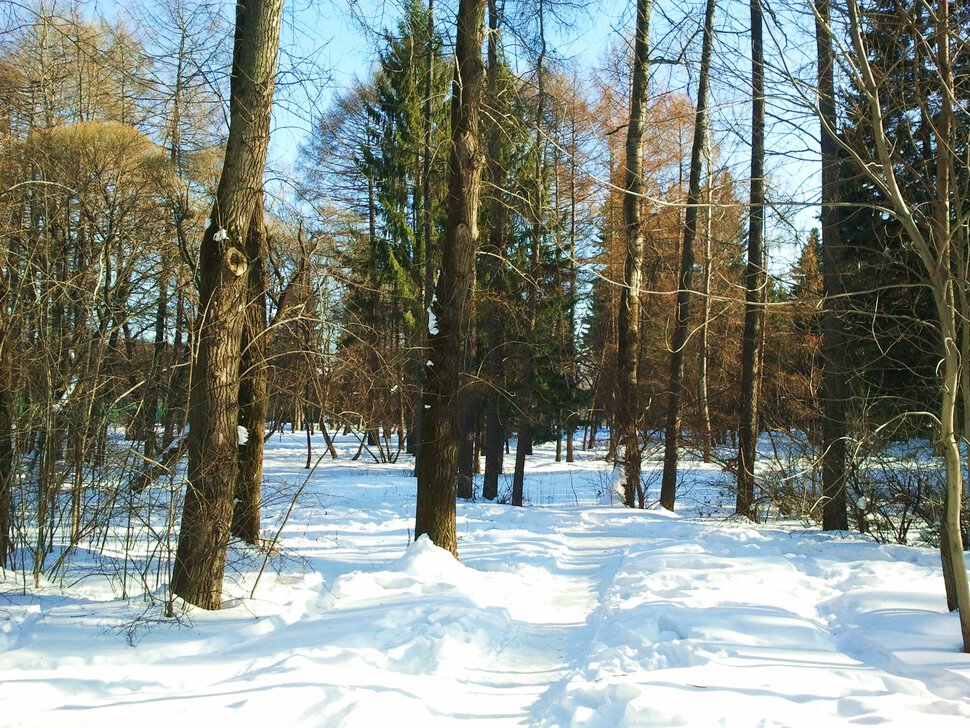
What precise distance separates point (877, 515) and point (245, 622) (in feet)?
31.8

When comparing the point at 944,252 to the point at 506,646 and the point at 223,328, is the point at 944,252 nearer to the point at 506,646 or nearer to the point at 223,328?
the point at 506,646

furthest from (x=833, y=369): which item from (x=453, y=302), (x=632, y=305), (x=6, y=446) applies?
(x=6, y=446)

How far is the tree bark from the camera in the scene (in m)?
13.1

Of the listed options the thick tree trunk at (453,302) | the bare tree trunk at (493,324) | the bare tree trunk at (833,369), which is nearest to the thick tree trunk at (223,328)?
the thick tree trunk at (453,302)

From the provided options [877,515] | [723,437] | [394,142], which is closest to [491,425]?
[723,437]

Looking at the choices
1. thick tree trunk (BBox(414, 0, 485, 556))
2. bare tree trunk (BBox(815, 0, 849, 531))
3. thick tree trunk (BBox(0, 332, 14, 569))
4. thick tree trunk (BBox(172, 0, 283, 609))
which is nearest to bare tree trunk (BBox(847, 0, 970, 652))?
thick tree trunk (BBox(414, 0, 485, 556))

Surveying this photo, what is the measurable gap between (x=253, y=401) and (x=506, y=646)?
391cm

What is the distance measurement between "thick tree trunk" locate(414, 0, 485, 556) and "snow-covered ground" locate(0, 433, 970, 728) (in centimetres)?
55

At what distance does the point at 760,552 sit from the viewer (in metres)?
8.66

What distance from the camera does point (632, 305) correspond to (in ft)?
45.7

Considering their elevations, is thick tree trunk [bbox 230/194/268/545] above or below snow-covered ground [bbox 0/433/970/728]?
above

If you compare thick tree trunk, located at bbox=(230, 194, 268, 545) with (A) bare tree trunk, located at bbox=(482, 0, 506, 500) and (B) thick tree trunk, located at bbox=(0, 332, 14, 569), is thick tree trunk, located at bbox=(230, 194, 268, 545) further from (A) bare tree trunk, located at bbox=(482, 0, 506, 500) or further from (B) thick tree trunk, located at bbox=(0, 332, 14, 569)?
(A) bare tree trunk, located at bbox=(482, 0, 506, 500)

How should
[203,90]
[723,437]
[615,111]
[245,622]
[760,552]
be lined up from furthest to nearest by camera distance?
[615,111]
[723,437]
[760,552]
[203,90]
[245,622]

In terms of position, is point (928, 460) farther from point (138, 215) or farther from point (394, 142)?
point (394, 142)
